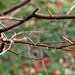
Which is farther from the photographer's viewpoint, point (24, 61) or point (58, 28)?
point (24, 61)

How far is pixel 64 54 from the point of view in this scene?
2.29m

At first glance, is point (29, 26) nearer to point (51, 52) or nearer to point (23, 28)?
point (23, 28)

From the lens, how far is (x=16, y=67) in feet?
7.25

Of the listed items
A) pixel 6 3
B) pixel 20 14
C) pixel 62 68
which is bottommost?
pixel 62 68

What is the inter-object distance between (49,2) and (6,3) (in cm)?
63

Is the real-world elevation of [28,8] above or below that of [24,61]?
above

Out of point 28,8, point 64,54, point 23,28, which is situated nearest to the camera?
point 23,28

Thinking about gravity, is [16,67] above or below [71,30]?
below

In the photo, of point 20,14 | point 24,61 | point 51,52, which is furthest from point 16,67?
point 20,14

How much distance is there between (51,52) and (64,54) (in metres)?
0.19

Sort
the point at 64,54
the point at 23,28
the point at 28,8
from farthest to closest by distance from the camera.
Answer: the point at 64,54 → the point at 28,8 → the point at 23,28

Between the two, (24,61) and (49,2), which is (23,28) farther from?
(49,2)

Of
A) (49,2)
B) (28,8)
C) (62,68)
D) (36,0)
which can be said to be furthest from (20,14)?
(62,68)

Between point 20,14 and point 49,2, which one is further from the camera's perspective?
point 49,2
